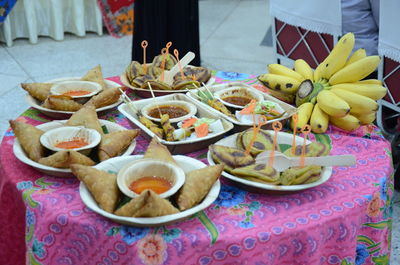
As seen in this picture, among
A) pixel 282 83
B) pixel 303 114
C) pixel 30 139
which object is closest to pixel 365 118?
pixel 303 114

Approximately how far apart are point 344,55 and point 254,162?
2.09ft

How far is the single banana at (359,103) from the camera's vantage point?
151cm

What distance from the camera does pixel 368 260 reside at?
1.32m

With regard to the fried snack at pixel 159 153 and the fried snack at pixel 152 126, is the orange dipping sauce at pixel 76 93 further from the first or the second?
the fried snack at pixel 159 153

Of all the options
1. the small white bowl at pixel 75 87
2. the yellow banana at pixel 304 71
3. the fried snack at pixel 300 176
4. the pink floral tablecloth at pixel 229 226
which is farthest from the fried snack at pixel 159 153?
the yellow banana at pixel 304 71

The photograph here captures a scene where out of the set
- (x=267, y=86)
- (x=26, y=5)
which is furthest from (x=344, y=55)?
(x=26, y=5)

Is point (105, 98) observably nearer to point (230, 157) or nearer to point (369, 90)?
point (230, 157)

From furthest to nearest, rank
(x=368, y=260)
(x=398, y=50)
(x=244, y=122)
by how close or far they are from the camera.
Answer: (x=398, y=50), (x=244, y=122), (x=368, y=260)

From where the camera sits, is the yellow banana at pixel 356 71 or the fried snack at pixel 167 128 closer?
the fried snack at pixel 167 128

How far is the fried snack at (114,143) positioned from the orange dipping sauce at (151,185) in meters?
0.17

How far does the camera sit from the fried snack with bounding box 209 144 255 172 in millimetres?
1233

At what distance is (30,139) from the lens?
51.3 inches

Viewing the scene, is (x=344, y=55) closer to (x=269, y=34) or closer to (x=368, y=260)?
(x=368, y=260)

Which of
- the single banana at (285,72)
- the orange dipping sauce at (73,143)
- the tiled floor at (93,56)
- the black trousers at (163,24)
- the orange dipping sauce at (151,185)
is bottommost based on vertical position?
the tiled floor at (93,56)
